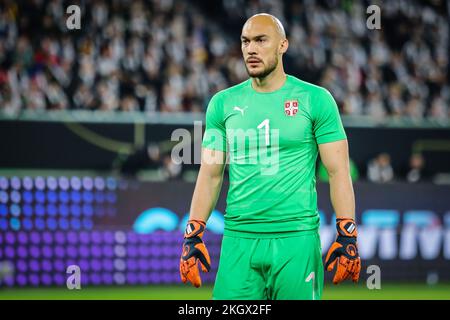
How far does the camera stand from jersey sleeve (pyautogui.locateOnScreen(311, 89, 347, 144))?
5.82m

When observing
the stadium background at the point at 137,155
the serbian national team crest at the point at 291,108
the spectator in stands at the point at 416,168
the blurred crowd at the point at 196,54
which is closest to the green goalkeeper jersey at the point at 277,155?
the serbian national team crest at the point at 291,108

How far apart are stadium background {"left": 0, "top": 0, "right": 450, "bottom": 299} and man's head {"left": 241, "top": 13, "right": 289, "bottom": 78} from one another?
6.29 m

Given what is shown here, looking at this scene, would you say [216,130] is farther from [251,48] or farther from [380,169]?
[380,169]

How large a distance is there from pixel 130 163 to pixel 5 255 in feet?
6.86

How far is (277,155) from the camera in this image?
5816 millimetres

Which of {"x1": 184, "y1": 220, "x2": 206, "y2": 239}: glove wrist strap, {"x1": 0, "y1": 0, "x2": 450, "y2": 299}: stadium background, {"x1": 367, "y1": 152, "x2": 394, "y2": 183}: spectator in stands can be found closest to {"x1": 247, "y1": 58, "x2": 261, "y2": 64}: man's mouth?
{"x1": 184, "y1": 220, "x2": 206, "y2": 239}: glove wrist strap

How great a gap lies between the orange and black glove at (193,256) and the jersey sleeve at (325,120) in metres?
0.99

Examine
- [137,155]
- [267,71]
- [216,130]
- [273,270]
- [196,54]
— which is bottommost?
[273,270]

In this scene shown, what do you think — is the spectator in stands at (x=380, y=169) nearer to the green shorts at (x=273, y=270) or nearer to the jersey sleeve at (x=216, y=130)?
the jersey sleeve at (x=216, y=130)

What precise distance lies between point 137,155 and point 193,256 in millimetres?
6788

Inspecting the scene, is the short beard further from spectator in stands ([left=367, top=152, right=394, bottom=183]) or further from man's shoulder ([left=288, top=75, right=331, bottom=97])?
spectator in stands ([left=367, top=152, right=394, bottom=183])

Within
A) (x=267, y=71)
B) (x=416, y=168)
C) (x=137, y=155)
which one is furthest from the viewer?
(x=416, y=168)

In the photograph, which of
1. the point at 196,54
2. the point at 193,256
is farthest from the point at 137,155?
the point at 193,256

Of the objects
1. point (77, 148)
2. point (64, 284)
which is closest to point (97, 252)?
point (64, 284)
